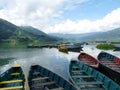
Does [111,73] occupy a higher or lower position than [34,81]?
lower

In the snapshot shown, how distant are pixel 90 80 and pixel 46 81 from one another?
6.49 m

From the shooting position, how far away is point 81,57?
5025cm

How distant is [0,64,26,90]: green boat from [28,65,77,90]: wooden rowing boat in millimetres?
1142

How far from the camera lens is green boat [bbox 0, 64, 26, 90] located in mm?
22450

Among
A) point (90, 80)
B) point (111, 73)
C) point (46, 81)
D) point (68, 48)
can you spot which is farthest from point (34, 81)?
point (68, 48)

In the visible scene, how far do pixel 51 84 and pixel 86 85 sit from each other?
14.9 feet

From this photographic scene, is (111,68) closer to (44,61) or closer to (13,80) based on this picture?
(13,80)

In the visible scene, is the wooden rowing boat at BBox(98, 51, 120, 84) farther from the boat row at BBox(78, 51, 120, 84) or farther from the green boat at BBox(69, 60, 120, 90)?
the green boat at BBox(69, 60, 120, 90)

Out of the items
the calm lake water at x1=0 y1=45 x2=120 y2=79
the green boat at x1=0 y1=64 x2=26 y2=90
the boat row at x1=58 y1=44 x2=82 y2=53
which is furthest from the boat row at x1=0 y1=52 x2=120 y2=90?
the boat row at x1=58 y1=44 x2=82 y2=53

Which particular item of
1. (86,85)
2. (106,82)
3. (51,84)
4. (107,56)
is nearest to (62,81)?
(51,84)

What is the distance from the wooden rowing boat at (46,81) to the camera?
73.8 ft

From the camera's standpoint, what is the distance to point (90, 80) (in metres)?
27.7

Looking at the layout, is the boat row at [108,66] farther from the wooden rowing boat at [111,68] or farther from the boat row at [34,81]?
the boat row at [34,81]

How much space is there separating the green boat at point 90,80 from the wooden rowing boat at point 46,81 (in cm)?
137
